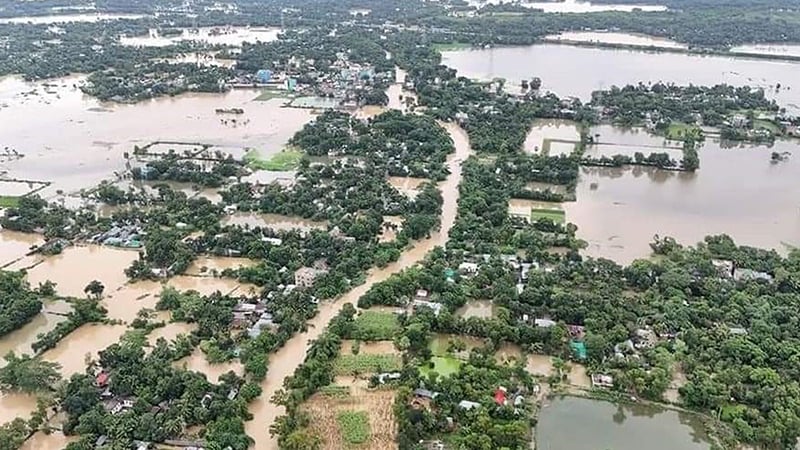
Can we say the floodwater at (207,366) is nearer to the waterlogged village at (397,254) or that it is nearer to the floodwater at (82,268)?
the waterlogged village at (397,254)

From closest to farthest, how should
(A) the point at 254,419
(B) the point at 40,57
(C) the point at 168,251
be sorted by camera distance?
1. (A) the point at 254,419
2. (C) the point at 168,251
3. (B) the point at 40,57

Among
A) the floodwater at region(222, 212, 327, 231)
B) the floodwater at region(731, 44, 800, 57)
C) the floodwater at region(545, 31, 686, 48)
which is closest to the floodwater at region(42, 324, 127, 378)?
the floodwater at region(222, 212, 327, 231)

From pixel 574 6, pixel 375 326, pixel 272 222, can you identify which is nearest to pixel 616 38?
pixel 574 6

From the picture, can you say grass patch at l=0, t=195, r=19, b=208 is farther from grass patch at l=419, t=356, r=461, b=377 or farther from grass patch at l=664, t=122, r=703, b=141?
grass patch at l=664, t=122, r=703, b=141

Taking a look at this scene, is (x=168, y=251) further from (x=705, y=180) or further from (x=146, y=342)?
(x=705, y=180)

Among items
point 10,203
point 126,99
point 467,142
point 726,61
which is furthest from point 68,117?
point 726,61

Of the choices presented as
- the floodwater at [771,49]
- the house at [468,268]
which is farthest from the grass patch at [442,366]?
the floodwater at [771,49]
